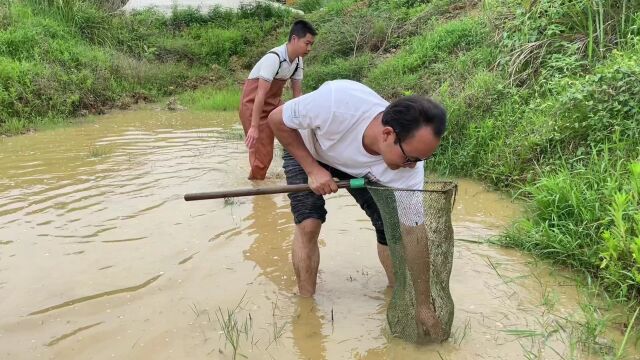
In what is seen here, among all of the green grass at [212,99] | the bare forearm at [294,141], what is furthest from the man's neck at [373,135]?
the green grass at [212,99]

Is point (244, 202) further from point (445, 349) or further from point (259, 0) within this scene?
point (259, 0)

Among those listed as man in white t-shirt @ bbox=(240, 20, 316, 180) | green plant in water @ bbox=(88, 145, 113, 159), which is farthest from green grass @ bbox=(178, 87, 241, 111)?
man in white t-shirt @ bbox=(240, 20, 316, 180)

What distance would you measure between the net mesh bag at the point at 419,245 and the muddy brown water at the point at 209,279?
0.39ft

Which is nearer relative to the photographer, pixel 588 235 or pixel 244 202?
pixel 588 235

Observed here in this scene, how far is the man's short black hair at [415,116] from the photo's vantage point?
240 centimetres

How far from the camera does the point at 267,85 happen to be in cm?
497

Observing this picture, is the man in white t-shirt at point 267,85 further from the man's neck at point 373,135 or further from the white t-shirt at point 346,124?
the man's neck at point 373,135

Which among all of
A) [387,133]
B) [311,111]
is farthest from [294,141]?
[387,133]

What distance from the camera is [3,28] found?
10477mm

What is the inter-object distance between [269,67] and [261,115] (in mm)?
505

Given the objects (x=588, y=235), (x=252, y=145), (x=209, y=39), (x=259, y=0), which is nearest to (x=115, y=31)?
(x=209, y=39)

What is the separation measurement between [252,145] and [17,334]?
2733mm

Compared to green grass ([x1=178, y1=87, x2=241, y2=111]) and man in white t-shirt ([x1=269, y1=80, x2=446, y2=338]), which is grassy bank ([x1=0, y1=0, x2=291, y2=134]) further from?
man in white t-shirt ([x1=269, y1=80, x2=446, y2=338])

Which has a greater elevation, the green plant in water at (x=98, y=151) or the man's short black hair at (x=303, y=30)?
the man's short black hair at (x=303, y=30)
